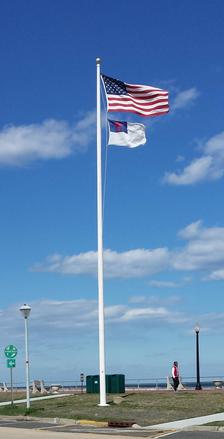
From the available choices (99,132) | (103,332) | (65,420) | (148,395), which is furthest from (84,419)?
(99,132)

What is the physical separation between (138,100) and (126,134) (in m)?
1.43

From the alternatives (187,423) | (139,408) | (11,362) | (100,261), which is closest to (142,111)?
(100,261)

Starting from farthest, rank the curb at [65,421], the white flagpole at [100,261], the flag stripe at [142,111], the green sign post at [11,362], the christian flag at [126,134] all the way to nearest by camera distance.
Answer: the green sign post at [11,362], the christian flag at [126,134], the flag stripe at [142,111], the white flagpole at [100,261], the curb at [65,421]

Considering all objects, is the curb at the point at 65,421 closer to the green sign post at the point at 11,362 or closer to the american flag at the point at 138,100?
the green sign post at the point at 11,362

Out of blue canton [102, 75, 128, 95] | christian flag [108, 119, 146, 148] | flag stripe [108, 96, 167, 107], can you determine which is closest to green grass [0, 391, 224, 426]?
christian flag [108, 119, 146, 148]

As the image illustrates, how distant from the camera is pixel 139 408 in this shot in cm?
2767

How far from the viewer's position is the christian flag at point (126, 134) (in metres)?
29.6

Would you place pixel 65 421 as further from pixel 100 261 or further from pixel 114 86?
pixel 114 86

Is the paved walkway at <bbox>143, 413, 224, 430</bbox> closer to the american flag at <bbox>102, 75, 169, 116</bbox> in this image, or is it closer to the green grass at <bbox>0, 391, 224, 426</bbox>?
the green grass at <bbox>0, 391, 224, 426</bbox>

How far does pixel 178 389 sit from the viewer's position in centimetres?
3875

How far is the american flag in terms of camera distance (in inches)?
1155

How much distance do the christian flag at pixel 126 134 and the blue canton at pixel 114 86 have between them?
1192mm

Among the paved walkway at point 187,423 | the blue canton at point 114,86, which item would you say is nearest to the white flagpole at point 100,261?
the blue canton at point 114,86

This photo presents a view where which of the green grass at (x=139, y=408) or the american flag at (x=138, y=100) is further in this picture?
the american flag at (x=138, y=100)
